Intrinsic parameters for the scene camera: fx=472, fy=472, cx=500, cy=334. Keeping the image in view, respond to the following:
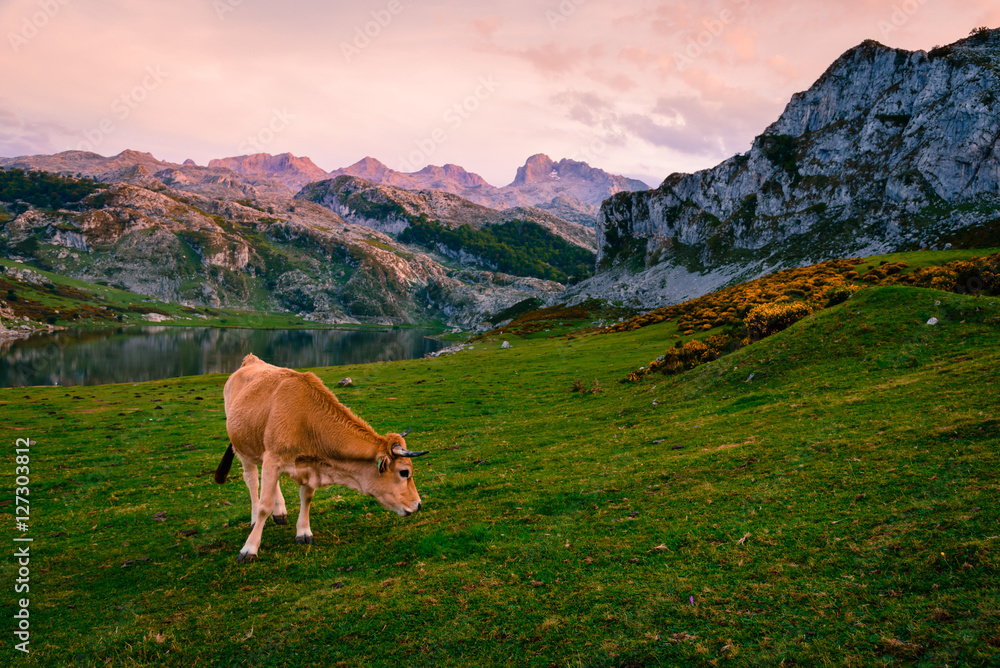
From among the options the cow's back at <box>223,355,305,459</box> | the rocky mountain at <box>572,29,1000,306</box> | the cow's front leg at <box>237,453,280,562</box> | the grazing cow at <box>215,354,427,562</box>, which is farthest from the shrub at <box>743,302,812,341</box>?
the rocky mountain at <box>572,29,1000,306</box>

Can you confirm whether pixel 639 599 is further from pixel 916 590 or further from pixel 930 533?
pixel 930 533

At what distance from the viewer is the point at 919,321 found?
2062cm

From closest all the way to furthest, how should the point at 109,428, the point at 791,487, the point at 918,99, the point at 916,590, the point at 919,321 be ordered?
the point at 916,590
the point at 791,487
the point at 919,321
the point at 109,428
the point at 918,99

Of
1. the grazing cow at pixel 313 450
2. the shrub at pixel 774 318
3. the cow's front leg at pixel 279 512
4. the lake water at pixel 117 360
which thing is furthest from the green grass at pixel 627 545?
the lake water at pixel 117 360

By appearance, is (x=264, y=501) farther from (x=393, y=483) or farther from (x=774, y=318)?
(x=774, y=318)

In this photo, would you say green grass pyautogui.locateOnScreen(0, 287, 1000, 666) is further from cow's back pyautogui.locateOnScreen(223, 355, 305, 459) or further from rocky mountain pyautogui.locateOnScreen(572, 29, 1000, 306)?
rocky mountain pyautogui.locateOnScreen(572, 29, 1000, 306)

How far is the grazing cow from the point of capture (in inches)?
424

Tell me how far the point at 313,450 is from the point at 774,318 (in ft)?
88.2

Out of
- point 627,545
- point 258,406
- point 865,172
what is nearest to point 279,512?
point 258,406

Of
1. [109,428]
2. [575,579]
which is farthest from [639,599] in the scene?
[109,428]

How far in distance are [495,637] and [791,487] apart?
740cm

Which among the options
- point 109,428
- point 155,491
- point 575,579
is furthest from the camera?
point 109,428

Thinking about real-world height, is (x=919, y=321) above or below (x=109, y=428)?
above

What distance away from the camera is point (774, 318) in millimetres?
27906
